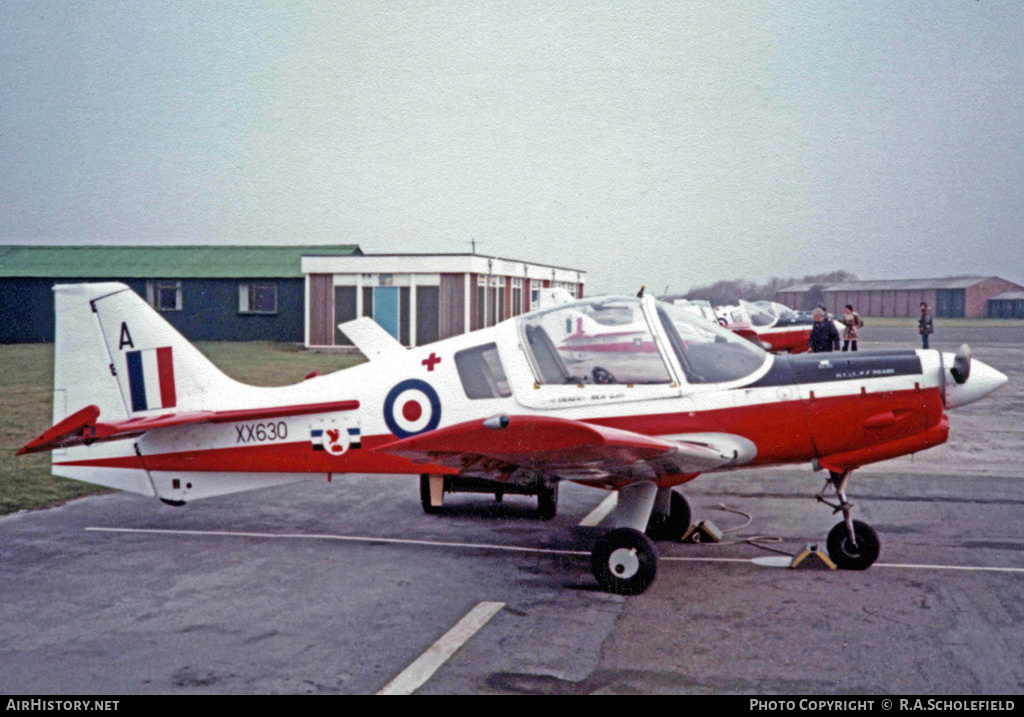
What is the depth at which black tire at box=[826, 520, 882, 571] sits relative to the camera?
21.7 feet

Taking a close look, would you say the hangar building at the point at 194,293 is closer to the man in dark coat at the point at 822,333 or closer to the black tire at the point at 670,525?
the man in dark coat at the point at 822,333

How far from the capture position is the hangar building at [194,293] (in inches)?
1553

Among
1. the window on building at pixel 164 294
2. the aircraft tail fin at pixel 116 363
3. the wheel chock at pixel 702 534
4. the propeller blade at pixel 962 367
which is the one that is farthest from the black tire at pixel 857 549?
the window on building at pixel 164 294

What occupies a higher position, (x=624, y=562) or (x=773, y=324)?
(x=773, y=324)

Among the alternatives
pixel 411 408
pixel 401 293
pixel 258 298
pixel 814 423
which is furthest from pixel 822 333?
pixel 258 298

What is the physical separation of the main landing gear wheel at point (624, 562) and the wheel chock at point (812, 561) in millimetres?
1371

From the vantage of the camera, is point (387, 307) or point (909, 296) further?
point (909, 296)

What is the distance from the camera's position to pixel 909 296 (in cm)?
9912

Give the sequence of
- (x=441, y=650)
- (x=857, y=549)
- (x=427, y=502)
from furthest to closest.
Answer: (x=427, y=502), (x=857, y=549), (x=441, y=650)

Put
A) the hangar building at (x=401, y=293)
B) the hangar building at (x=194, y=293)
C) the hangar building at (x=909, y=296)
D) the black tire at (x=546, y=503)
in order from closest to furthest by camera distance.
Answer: the black tire at (x=546, y=503)
the hangar building at (x=401, y=293)
the hangar building at (x=194, y=293)
the hangar building at (x=909, y=296)

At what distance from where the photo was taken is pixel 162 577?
6449 millimetres

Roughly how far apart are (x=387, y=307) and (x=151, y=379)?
27.4 m

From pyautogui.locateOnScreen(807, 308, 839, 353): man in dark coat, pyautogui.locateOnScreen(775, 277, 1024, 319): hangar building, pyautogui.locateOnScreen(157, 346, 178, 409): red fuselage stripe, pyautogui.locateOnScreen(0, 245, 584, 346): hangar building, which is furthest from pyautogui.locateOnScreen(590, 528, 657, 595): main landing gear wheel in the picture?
pyautogui.locateOnScreen(775, 277, 1024, 319): hangar building

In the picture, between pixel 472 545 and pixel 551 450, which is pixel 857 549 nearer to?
pixel 551 450
